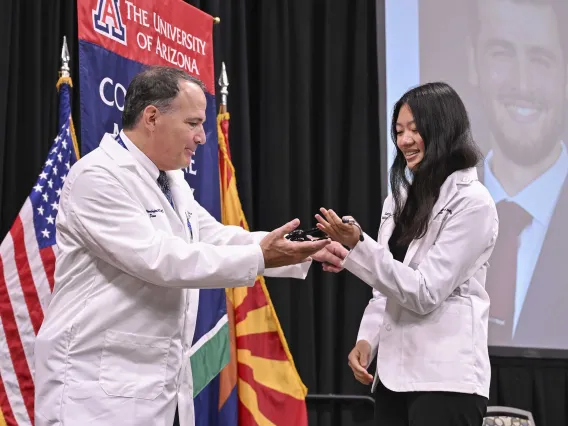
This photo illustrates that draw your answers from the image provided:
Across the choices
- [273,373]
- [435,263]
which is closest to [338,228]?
[435,263]

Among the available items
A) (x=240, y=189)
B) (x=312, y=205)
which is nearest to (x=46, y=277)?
(x=240, y=189)

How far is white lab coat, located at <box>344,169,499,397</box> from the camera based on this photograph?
214cm

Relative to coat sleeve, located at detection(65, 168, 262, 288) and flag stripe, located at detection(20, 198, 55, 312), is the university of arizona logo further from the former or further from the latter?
coat sleeve, located at detection(65, 168, 262, 288)

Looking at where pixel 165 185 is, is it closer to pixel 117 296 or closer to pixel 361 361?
pixel 117 296

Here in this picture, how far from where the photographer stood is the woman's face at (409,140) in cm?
236

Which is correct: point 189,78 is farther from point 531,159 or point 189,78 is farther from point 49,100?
point 531,159

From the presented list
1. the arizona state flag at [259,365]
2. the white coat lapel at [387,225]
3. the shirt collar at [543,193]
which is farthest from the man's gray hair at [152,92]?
the shirt collar at [543,193]

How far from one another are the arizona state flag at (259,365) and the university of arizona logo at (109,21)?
100 centimetres

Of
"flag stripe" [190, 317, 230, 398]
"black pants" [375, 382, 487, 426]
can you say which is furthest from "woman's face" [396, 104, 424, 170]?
"flag stripe" [190, 317, 230, 398]

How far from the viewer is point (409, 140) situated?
2.37 meters

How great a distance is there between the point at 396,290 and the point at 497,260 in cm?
225

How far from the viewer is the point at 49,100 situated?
3852 mm

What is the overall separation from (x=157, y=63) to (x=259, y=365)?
4.76 feet

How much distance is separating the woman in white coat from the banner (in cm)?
110
